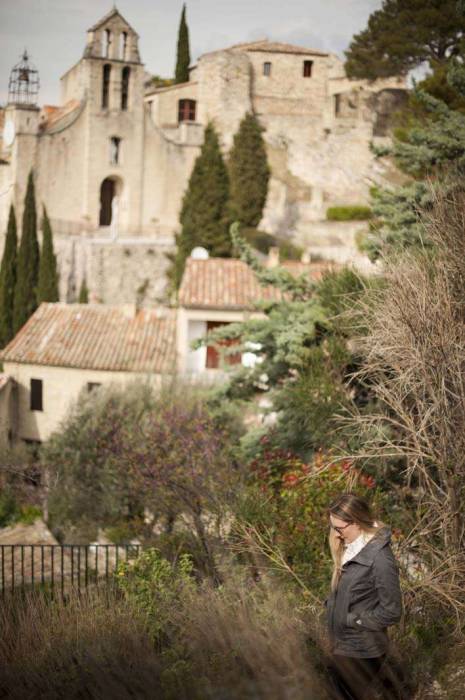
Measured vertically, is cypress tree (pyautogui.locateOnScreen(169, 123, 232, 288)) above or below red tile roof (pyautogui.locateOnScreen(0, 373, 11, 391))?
above

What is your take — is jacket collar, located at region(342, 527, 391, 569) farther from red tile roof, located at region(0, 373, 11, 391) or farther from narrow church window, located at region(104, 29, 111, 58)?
narrow church window, located at region(104, 29, 111, 58)

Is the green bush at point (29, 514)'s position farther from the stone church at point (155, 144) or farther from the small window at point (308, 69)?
the small window at point (308, 69)

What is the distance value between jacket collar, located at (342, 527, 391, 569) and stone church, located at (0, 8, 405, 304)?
111 ft

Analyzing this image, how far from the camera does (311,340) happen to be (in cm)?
1359

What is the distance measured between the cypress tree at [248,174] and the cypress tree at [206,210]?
4.03 ft

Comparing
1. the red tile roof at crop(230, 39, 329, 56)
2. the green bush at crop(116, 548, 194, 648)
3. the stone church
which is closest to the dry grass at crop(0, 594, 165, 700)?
the green bush at crop(116, 548, 194, 648)

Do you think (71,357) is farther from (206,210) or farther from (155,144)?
(155,144)

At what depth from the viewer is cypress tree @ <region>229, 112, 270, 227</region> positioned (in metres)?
42.6

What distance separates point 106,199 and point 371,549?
42101mm

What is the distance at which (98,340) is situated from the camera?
979 inches

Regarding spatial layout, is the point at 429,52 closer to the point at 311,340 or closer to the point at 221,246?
the point at 221,246

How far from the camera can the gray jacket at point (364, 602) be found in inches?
199

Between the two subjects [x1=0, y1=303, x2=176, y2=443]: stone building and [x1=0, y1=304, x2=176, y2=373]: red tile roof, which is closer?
[x1=0, y1=304, x2=176, y2=373]: red tile roof

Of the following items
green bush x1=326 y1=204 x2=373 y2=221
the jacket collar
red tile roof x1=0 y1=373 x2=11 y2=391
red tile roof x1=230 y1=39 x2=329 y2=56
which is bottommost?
red tile roof x1=0 y1=373 x2=11 y2=391
